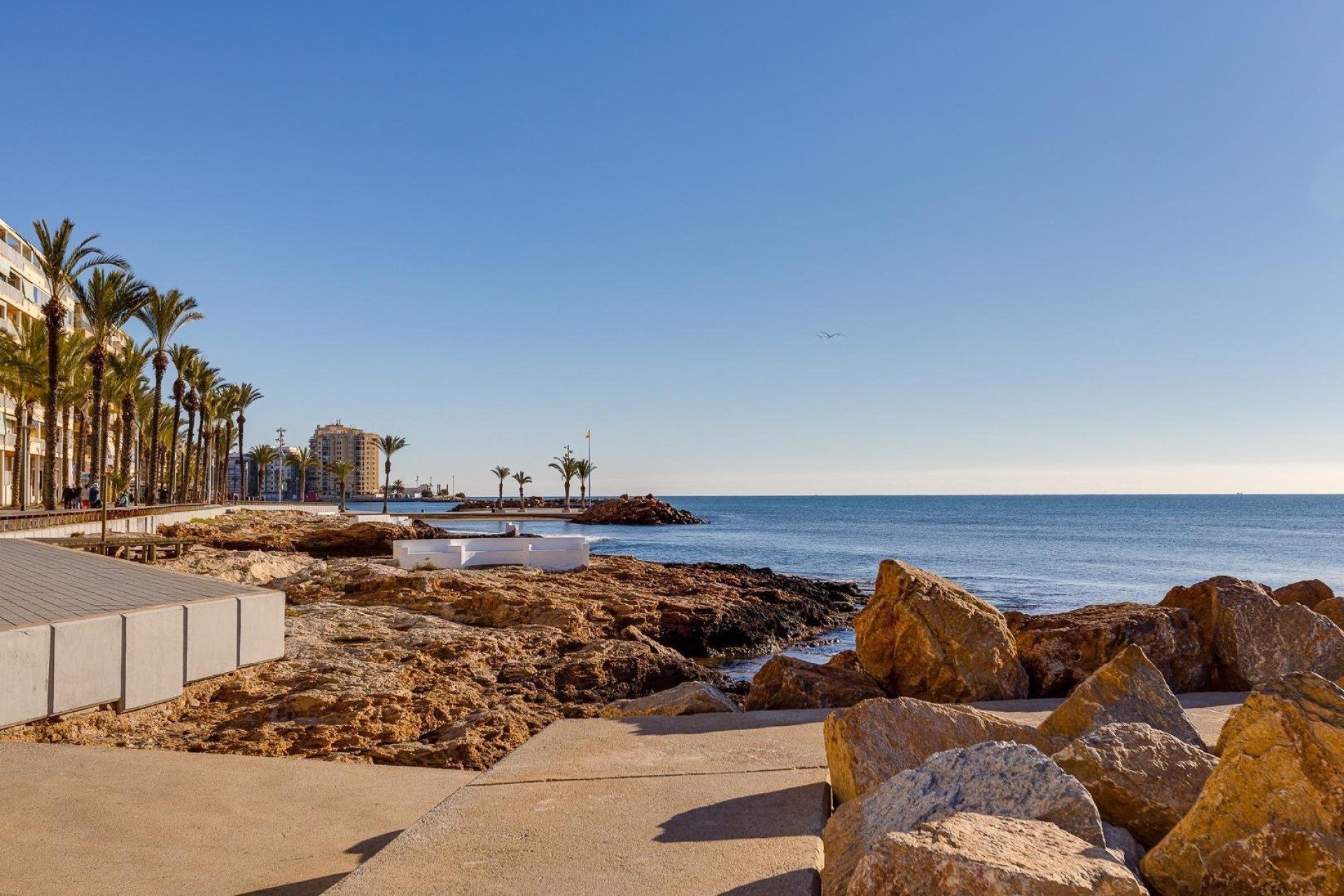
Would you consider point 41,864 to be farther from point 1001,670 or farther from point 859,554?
point 859,554

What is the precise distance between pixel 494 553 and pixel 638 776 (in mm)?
19963

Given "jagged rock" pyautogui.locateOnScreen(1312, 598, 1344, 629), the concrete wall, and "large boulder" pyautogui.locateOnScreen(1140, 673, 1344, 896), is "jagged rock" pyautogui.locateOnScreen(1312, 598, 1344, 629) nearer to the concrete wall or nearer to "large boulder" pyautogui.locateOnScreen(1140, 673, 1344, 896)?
"large boulder" pyautogui.locateOnScreen(1140, 673, 1344, 896)

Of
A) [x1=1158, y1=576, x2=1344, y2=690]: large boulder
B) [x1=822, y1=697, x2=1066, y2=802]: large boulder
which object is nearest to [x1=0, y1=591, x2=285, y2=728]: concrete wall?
[x1=822, y1=697, x2=1066, y2=802]: large boulder

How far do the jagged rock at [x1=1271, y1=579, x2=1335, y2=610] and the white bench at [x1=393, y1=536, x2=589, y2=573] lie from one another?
1740 cm

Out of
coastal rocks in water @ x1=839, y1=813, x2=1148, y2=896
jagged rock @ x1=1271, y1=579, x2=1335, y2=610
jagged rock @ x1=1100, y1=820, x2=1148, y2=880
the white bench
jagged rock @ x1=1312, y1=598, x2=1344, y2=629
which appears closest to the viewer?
coastal rocks in water @ x1=839, y1=813, x2=1148, y2=896

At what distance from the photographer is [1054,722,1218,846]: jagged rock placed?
3.47 m

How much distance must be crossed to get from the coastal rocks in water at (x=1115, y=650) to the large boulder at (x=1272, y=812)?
4362mm

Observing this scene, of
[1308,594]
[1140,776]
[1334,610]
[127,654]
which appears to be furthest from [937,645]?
[127,654]

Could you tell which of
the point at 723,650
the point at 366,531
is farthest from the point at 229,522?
the point at 723,650

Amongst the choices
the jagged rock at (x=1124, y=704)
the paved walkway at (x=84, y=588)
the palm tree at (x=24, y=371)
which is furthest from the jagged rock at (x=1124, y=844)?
the palm tree at (x=24, y=371)

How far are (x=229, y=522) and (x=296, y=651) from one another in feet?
102

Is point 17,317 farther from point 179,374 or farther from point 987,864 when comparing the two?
point 987,864

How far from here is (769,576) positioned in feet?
97.3

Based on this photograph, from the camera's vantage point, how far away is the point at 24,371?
37.9 m
